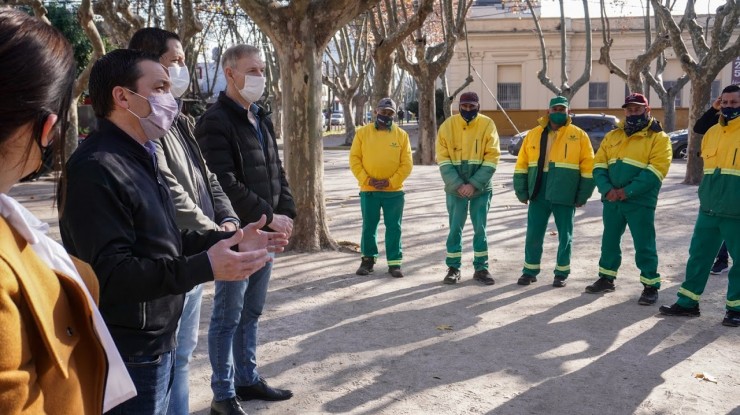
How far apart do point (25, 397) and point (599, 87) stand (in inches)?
1592

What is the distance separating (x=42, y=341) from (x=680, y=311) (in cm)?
613

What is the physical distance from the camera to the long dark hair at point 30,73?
1.42 m

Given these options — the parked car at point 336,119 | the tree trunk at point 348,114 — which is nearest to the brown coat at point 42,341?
the tree trunk at point 348,114

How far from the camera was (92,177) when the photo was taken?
238 centimetres

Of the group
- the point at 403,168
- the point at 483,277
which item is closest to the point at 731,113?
the point at 483,277

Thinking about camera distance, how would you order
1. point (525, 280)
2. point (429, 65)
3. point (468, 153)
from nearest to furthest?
1. point (525, 280)
2. point (468, 153)
3. point (429, 65)

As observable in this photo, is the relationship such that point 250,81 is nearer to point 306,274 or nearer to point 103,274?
point 103,274

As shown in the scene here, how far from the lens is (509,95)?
39.8 meters

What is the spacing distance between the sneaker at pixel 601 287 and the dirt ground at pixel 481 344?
0.09 meters

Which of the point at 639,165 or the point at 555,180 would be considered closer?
the point at 639,165

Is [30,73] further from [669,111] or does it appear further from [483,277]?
[669,111]

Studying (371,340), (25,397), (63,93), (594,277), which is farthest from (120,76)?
(594,277)

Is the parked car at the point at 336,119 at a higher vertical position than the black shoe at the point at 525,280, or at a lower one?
higher

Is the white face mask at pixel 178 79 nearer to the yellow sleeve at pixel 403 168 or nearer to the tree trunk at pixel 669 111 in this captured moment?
the yellow sleeve at pixel 403 168
